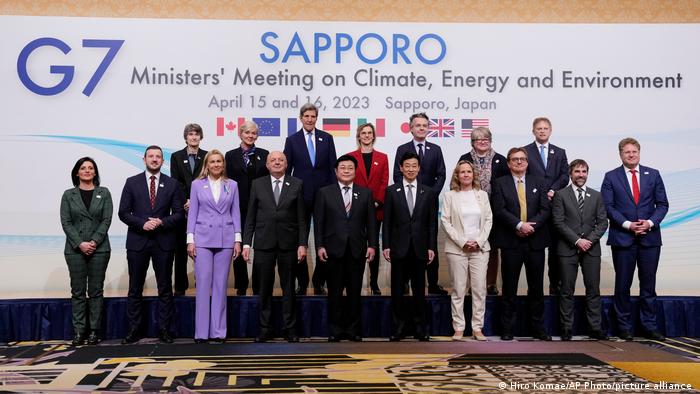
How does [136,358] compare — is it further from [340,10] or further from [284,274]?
[340,10]

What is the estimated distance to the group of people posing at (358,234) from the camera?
5.52m

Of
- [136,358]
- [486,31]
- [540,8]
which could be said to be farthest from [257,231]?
[540,8]

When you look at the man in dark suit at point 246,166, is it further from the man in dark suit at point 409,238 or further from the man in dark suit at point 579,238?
the man in dark suit at point 579,238

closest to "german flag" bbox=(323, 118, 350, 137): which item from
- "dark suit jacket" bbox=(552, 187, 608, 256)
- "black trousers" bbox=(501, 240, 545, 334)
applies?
"black trousers" bbox=(501, 240, 545, 334)

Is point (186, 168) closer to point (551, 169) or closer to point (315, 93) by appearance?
point (315, 93)

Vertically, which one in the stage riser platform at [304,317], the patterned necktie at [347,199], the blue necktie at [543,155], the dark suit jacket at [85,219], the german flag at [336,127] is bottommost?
the stage riser platform at [304,317]

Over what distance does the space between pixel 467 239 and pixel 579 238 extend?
2.86ft

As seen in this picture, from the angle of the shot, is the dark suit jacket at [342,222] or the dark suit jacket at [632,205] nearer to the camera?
the dark suit jacket at [342,222]

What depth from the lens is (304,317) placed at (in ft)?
19.0

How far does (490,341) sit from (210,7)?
398 cm

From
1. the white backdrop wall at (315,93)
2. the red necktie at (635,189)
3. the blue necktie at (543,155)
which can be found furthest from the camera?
the white backdrop wall at (315,93)

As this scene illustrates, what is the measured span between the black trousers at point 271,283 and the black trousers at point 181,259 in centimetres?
73

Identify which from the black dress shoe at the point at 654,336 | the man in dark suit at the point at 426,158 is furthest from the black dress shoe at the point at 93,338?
the black dress shoe at the point at 654,336

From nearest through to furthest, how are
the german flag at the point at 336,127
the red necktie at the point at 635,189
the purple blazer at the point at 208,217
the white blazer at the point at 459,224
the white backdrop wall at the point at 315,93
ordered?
the purple blazer at the point at 208,217 < the white blazer at the point at 459,224 < the red necktie at the point at 635,189 < the white backdrop wall at the point at 315,93 < the german flag at the point at 336,127
